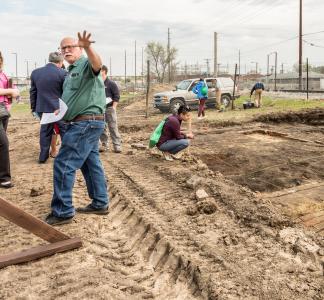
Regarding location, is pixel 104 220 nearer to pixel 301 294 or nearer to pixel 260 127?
pixel 301 294

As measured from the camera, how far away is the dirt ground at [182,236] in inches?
111

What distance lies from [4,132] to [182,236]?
3040 mm

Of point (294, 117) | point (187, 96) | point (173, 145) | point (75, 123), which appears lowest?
point (173, 145)

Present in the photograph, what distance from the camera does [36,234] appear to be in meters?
3.25

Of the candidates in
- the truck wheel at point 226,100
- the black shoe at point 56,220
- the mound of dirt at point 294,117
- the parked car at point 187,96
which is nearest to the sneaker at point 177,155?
the black shoe at point 56,220

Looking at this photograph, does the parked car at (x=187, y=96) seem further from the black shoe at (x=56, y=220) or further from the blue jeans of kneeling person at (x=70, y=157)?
the black shoe at (x=56, y=220)

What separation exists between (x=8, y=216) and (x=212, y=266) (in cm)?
173

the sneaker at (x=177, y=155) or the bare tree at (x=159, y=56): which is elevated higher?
the bare tree at (x=159, y=56)

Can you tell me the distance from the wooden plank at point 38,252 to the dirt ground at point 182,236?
0.17 ft

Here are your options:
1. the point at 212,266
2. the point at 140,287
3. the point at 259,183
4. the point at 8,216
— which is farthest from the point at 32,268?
the point at 259,183

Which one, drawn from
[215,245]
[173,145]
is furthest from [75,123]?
[173,145]

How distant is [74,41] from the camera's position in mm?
3734

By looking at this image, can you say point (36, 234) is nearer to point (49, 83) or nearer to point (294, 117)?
point (49, 83)

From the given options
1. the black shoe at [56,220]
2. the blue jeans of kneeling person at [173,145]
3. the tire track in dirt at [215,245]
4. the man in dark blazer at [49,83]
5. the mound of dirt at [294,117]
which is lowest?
the tire track in dirt at [215,245]
